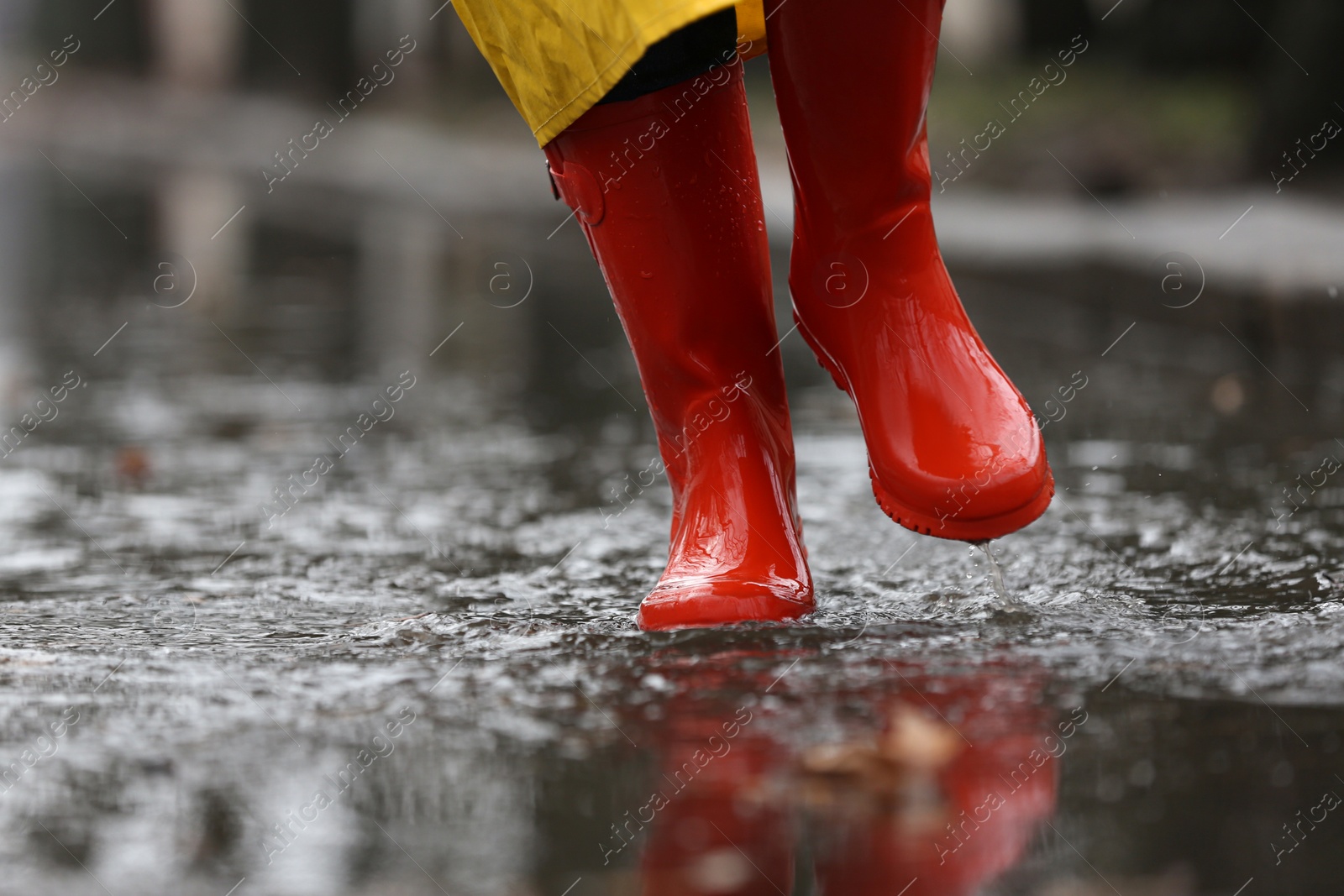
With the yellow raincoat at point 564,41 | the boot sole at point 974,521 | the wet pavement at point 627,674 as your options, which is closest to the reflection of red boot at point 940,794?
the wet pavement at point 627,674

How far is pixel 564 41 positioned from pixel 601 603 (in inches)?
26.7

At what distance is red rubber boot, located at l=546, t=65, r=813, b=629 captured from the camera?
1.73 m

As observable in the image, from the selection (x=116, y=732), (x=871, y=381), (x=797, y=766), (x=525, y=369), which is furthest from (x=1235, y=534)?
(x=525, y=369)

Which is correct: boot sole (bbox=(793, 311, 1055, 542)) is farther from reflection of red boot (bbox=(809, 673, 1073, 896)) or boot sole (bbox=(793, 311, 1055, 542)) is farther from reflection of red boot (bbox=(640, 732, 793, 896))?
reflection of red boot (bbox=(640, 732, 793, 896))

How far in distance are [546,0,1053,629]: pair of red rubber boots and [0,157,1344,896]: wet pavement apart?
5.2 inches

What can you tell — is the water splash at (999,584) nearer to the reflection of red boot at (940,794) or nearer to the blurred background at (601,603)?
the blurred background at (601,603)

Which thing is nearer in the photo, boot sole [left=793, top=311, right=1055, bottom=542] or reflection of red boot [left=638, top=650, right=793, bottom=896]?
reflection of red boot [left=638, top=650, right=793, bottom=896]

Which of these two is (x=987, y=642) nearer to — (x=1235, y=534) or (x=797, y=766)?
(x=797, y=766)

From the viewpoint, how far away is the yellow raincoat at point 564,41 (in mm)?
1527

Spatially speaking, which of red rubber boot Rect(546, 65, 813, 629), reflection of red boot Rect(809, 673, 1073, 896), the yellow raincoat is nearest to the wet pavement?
reflection of red boot Rect(809, 673, 1073, 896)

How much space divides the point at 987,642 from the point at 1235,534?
71cm

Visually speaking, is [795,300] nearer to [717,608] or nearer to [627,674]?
[717,608]

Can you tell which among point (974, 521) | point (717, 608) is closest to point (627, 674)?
point (717, 608)

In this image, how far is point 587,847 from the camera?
47.1 inches
